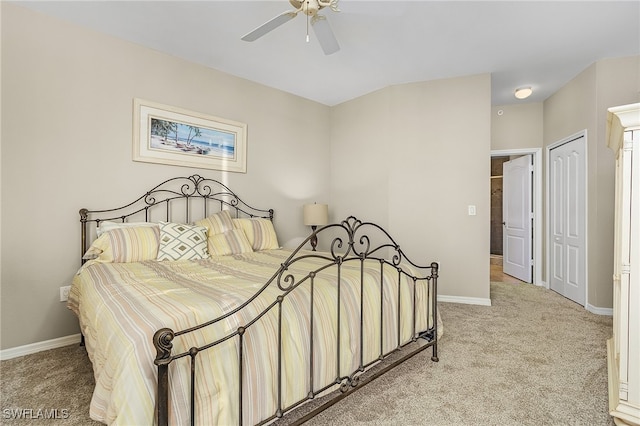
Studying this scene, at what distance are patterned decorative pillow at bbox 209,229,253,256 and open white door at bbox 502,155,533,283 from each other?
166 inches

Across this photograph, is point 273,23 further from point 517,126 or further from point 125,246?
point 517,126

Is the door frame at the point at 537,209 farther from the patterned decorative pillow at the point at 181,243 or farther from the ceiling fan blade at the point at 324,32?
the patterned decorative pillow at the point at 181,243

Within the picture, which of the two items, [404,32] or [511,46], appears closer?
[404,32]

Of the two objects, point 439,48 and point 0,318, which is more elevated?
point 439,48

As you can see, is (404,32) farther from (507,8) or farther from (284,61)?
(284,61)

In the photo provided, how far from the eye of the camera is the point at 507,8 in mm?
2418

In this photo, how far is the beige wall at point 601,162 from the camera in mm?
3244

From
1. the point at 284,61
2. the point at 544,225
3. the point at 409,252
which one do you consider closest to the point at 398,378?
the point at 409,252

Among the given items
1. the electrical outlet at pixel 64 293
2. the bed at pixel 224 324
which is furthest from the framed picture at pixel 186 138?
the electrical outlet at pixel 64 293

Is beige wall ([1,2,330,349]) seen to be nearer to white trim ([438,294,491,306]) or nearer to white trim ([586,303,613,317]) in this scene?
white trim ([438,294,491,306])

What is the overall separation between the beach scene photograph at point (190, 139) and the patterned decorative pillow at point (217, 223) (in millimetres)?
761

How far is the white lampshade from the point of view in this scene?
3.95 m

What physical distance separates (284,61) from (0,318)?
326 cm

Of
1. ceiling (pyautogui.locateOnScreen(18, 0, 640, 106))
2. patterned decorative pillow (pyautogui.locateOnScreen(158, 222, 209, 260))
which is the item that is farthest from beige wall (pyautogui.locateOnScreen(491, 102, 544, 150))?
patterned decorative pillow (pyautogui.locateOnScreen(158, 222, 209, 260))
